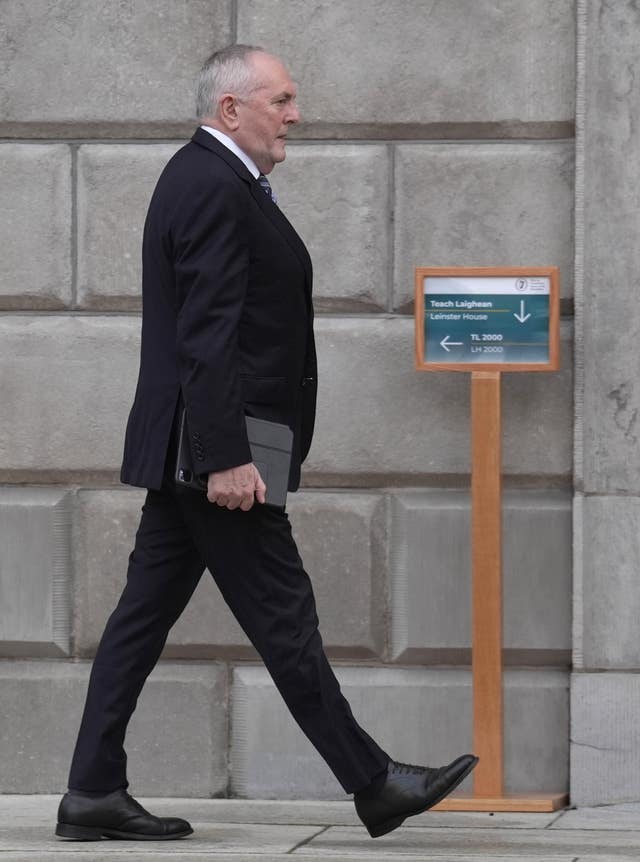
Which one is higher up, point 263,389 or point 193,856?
point 263,389

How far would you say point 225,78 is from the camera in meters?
4.19

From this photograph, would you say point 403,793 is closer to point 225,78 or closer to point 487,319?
point 487,319

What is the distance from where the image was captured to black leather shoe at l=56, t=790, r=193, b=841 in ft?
13.8

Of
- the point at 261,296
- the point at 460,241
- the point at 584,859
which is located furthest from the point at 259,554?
the point at 460,241

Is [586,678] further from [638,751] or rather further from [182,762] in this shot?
[182,762]

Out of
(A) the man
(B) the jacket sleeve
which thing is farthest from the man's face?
(B) the jacket sleeve

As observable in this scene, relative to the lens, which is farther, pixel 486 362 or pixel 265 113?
pixel 486 362

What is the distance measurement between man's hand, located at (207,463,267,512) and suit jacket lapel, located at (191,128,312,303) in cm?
49

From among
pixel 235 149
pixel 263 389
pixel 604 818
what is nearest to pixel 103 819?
pixel 263 389

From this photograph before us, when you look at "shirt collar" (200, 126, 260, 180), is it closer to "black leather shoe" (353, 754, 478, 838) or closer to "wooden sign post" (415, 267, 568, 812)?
"wooden sign post" (415, 267, 568, 812)

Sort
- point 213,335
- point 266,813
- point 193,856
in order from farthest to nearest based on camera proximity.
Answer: point 266,813 → point 193,856 → point 213,335

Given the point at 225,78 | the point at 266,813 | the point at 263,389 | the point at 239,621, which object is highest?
the point at 225,78

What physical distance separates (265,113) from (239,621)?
1158 millimetres

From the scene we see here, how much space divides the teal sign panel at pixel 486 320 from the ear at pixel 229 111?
81 cm
